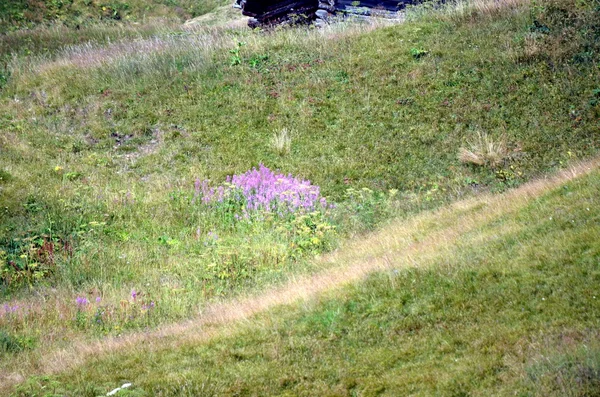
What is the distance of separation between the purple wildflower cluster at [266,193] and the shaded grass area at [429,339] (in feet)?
12.0

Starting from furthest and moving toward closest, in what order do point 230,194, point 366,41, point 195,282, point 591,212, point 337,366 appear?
point 366,41, point 230,194, point 195,282, point 591,212, point 337,366

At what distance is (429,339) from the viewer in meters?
5.95

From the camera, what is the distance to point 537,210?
8.19 meters

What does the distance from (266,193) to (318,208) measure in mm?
972

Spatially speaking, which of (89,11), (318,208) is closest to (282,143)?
(318,208)

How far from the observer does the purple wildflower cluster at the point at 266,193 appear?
10789 mm

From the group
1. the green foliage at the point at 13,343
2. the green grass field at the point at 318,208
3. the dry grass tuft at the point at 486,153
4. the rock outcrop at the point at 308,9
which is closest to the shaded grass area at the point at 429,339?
the green grass field at the point at 318,208

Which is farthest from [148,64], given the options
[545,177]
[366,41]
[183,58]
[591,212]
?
[591,212]

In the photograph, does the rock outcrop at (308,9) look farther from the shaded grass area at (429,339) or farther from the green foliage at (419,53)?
the shaded grass area at (429,339)

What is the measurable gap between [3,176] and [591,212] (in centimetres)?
1052

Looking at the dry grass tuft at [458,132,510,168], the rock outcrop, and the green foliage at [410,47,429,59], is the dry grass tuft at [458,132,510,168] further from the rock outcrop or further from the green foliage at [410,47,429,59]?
the rock outcrop

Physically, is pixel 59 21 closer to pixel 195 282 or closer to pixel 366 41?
pixel 366 41

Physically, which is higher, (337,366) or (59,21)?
(59,21)

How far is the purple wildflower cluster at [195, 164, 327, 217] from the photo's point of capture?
425 inches
